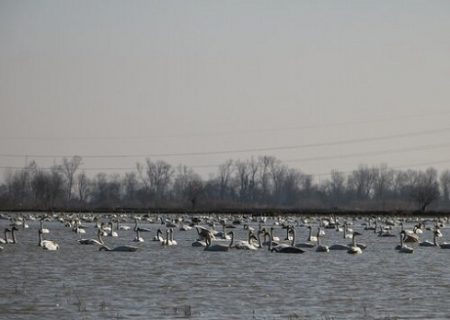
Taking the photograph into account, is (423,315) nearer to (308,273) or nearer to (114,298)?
(114,298)

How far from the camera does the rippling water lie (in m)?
18.7

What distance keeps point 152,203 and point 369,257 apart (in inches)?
4660

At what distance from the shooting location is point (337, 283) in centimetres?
2433

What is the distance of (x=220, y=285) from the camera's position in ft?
77.1

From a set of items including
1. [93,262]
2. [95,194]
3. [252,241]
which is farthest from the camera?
[95,194]

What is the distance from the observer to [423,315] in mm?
18453

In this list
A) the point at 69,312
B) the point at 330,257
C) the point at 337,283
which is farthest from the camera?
the point at 330,257

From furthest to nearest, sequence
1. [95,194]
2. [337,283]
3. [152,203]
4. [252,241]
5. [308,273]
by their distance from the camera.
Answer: [95,194] < [152,203] < [252,241] < [308,273] < [337,283]

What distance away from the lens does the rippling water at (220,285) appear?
61.2ft

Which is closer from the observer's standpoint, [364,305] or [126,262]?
[364,305]

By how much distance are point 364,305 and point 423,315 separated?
164 centimetres

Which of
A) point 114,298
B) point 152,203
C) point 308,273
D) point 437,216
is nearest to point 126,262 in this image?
point 308,273

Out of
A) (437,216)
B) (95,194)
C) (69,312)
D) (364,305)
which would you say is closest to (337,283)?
(364,305)

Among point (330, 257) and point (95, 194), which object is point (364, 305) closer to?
point (330, 257)
